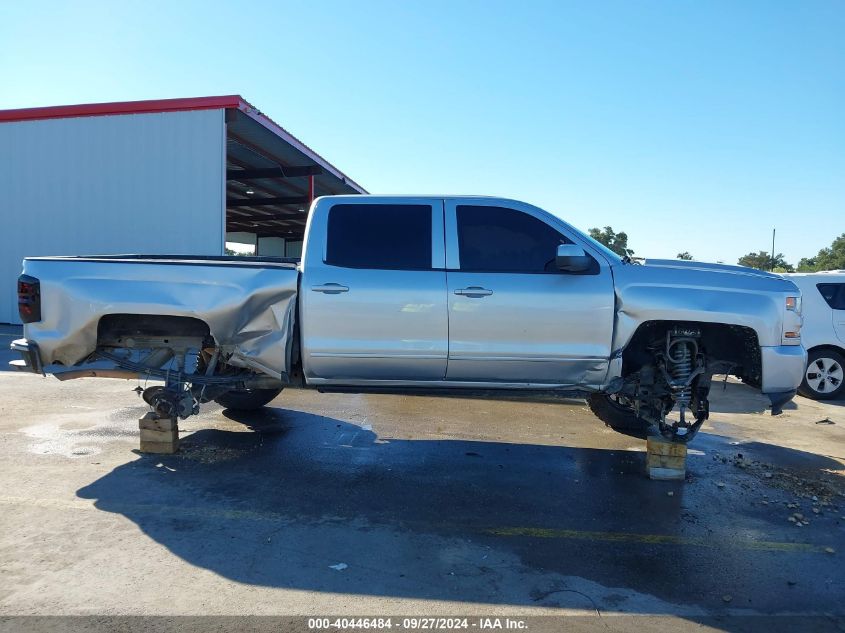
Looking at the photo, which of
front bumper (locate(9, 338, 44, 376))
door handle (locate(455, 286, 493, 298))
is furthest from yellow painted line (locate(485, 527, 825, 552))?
front bumper (locate(9, 338, 44, 376))

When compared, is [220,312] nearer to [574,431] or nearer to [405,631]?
[405,631]

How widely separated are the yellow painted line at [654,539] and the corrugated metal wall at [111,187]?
1164 cm

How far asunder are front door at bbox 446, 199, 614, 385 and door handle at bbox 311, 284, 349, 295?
2.95ft

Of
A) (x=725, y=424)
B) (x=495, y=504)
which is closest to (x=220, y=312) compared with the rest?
(x=495, y=504)

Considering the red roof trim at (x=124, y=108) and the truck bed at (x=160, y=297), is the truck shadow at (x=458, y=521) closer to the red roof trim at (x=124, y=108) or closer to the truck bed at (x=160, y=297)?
the truck bed at (x=160, y=297)

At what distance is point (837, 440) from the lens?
642 cm

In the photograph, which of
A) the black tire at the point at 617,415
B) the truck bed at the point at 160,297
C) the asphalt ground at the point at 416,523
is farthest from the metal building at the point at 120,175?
the black tire at the point at 617,415

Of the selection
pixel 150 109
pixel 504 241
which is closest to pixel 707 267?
pixel 504 241

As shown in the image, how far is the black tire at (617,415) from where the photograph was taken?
6.23 metres

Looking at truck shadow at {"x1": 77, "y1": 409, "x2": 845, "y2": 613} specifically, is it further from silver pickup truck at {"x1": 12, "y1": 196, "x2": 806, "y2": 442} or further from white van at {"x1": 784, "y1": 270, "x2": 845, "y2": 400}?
white van at {"x1": 784, "y1": 270, "x2": 845, "y2": 400}

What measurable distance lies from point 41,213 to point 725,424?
1662 centimetres

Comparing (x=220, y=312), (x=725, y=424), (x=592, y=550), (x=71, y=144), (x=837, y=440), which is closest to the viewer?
(x=592, y=550)

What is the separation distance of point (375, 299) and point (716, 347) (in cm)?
315

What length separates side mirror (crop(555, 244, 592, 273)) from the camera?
4438 millimetres
